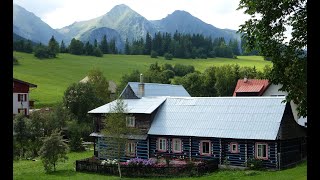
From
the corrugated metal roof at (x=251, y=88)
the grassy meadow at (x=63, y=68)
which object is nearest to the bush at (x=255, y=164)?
the corrugated metal roof at (x=251, y=88)

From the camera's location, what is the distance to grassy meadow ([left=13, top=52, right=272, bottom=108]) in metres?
84.2

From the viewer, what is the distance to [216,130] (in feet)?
104

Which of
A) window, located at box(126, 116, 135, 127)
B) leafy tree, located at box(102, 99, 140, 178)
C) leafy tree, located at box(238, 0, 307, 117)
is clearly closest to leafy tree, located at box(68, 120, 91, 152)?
window, located at box(126, 116, 135, 127)

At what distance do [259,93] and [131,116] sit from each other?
26857 millimetres

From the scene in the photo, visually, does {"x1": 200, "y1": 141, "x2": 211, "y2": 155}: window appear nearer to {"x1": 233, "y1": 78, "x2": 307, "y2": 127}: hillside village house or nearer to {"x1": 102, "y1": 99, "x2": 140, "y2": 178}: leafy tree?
{"x1": 102, "y1": 99, "x2": 140, "y2": 178}: leafy tree

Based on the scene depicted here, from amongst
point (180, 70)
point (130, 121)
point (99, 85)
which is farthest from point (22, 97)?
point (180, 70)

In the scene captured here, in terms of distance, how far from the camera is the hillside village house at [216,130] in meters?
29.7

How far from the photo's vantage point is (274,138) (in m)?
28.5

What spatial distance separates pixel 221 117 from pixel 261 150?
14.8 feet

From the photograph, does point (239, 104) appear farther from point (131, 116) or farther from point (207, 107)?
point (131, 116)

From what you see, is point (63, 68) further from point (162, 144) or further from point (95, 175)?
point (95, 175)

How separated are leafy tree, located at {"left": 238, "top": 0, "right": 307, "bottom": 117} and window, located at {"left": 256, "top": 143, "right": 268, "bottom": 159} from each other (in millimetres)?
15188

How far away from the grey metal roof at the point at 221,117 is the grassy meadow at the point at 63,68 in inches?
1590
